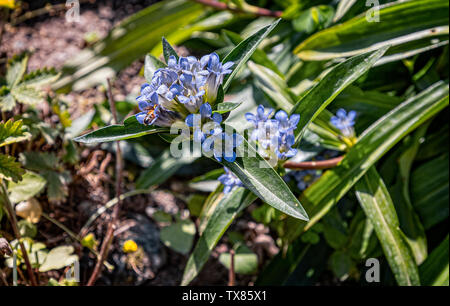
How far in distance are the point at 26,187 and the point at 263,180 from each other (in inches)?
44.1

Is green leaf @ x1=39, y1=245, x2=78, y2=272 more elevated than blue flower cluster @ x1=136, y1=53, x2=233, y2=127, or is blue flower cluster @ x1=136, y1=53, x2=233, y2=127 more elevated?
blue flower cluster @ x1=136, y1=53, x2=233, y2=127

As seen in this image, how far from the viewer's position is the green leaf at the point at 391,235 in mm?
1875

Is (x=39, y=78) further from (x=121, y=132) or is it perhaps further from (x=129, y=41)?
(x=121, y=132)

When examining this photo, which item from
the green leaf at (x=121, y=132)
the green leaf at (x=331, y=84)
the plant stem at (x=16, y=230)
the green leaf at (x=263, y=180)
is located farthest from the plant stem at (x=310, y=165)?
the plant stem at (x=16, y=230)

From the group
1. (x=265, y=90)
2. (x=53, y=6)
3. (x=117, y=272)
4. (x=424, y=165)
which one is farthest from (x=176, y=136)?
(x=53, y=6)

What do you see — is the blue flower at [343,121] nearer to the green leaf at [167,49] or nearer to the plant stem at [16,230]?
the green leaf at [167,49]

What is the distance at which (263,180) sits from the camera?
1412mm

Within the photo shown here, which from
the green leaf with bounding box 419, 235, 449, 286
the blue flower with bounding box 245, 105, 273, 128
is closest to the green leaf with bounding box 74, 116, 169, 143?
the blue flower with bounding box 245, 105, 273, 128

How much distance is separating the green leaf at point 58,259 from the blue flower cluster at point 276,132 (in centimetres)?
98

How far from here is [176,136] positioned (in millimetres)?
1419

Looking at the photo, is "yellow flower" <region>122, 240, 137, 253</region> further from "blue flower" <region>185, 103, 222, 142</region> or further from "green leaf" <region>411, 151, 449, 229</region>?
"green leaf" <region>411, 151, 449, 229</region>

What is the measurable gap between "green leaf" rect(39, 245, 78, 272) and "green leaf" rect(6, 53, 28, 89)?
78cm

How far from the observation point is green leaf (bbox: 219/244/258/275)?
7.20 feet

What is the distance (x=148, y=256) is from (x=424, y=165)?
56.5 inches
